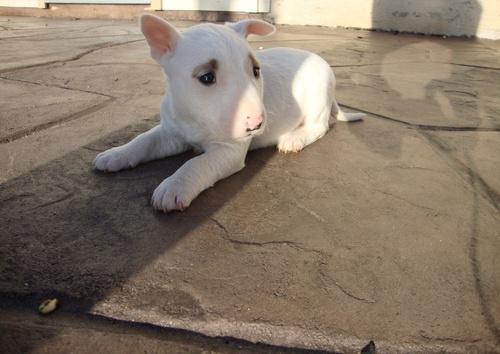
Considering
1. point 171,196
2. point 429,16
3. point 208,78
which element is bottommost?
point 171,196

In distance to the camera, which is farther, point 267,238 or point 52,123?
point 52,123

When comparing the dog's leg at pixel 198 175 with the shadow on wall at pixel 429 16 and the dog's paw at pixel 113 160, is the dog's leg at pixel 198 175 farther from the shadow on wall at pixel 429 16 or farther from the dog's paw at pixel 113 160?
the shadow on wall at pixel 429 16

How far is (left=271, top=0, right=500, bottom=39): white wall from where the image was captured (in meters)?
6.57

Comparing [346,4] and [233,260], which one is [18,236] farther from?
[346,4]

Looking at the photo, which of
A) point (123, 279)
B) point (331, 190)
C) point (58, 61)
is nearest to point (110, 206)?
point (123, 279)

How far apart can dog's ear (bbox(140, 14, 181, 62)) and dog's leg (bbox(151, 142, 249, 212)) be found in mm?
440

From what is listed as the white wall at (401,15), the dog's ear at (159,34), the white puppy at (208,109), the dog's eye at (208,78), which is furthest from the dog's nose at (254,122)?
the white wall at (401,15)

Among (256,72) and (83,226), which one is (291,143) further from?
(83,226)

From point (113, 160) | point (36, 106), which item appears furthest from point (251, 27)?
point (36, 106)

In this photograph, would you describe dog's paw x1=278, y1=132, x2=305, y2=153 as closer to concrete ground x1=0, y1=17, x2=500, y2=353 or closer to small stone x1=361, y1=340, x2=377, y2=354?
concrete ground x1=0, y1=17, x2=500, y2=353

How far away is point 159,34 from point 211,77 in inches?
13.1

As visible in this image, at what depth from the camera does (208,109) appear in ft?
5.57

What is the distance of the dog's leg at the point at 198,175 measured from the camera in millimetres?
1571

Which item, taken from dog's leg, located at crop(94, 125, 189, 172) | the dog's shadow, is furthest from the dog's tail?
dog's leg, located at crop(94, 125, 189, 172)
